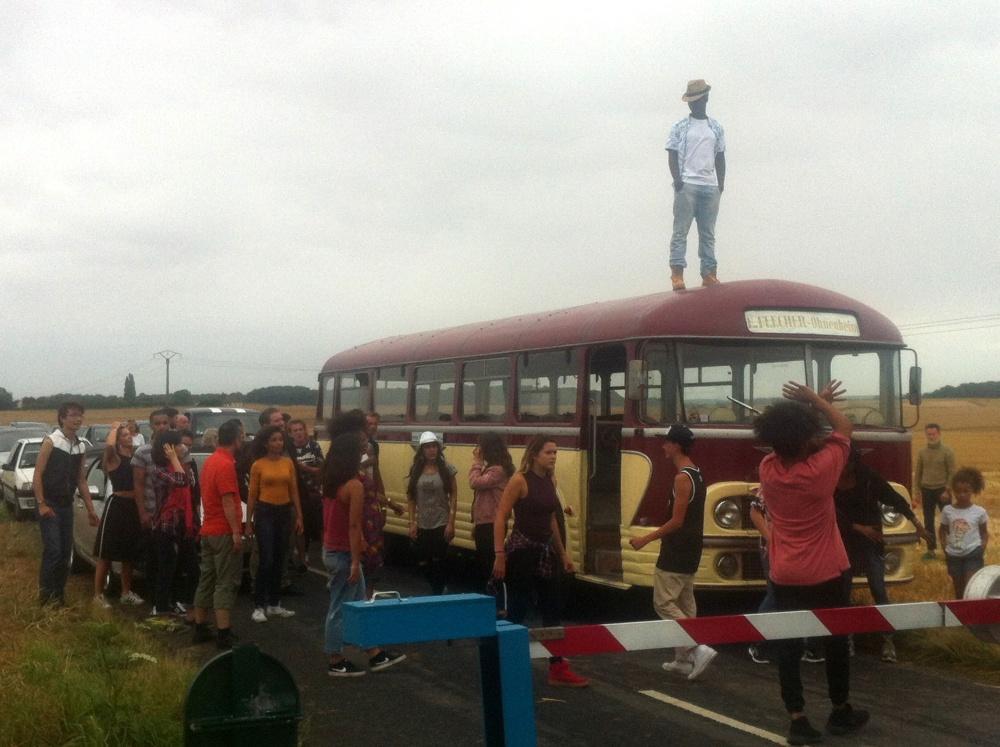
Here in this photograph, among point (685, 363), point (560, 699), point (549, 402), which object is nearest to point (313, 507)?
point (549, 402)

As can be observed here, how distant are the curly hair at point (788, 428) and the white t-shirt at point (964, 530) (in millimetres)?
4905

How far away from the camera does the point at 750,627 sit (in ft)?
19.4

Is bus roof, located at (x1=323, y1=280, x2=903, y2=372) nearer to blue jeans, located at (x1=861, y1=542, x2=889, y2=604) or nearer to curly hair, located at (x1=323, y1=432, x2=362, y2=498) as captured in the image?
blue jeans, located at (x1=861, y1=542, x2=889, y2=604)

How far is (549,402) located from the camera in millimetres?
13031

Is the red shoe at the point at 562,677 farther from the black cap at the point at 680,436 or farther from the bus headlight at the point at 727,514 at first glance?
the bus headlight at the point at 727,514

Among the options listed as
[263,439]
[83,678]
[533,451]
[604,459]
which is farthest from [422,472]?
[83,678]

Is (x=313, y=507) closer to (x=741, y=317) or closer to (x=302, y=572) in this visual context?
(x=302, y=572)

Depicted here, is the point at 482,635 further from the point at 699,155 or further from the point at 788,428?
the point at 699,155

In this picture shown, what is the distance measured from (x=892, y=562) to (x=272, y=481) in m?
5.23

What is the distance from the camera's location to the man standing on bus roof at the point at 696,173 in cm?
1305

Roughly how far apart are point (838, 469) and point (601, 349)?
5.66m

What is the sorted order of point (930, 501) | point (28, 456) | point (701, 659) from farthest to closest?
point (28, 456) < point (930, 501) < point (701, 659)

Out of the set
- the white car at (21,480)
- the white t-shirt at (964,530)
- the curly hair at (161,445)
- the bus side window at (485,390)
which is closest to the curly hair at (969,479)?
A: the white t-shirt at (964,530)

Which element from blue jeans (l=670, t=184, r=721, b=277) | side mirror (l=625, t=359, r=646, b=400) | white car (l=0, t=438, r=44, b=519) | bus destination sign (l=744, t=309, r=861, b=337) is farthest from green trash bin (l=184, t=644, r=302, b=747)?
white car (l=0, t=438, r=44, b=519)
